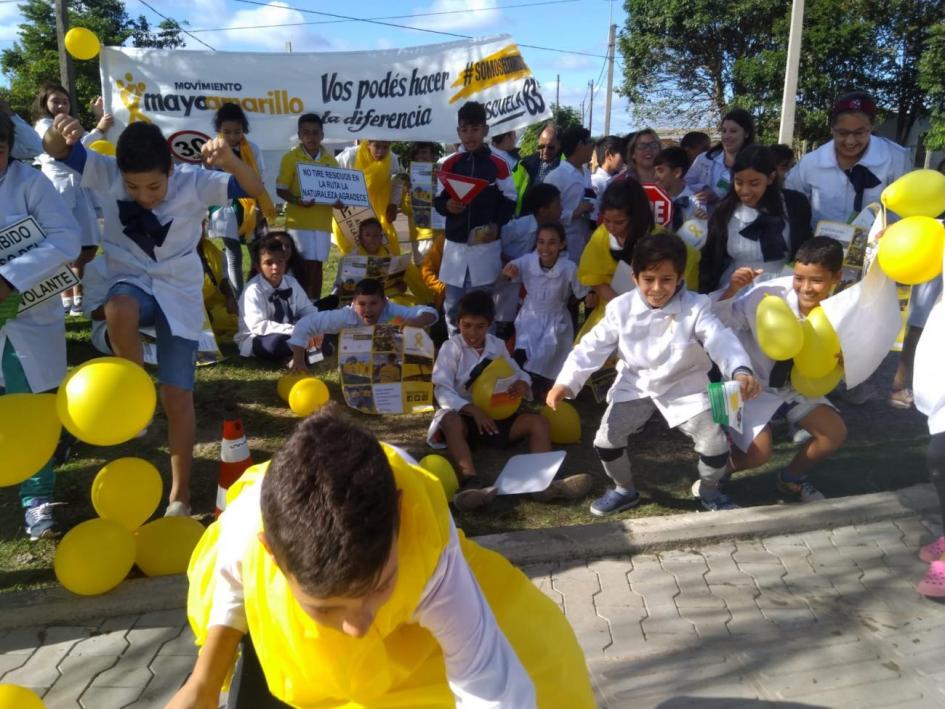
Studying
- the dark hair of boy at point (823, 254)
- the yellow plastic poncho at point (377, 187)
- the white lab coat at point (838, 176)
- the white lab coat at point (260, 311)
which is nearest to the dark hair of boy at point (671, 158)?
the white lab coat at point (838, 176)

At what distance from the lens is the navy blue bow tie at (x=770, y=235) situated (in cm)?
422

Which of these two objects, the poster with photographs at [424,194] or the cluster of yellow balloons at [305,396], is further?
the poster with photographs at [424,194]

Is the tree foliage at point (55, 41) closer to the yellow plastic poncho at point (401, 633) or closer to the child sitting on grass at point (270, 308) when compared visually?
the child sitting on grass at point (270, 308)

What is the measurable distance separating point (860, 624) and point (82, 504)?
341cm

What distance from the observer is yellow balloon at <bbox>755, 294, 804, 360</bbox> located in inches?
129

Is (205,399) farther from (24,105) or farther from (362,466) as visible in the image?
(24,105)

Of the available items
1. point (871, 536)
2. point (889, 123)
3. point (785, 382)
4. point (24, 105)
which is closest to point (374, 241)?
point (785, 382)

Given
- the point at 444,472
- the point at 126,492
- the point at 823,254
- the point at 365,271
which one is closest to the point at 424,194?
the point at 365,271

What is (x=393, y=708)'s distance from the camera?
1.75 m

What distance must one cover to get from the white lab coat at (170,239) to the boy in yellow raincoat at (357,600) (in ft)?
5.84

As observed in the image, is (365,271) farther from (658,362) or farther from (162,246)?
(658,362)

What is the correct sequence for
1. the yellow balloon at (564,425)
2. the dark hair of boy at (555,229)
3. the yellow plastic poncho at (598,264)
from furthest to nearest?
the dark hair of boy at (555,229)
the yellow plastic poncho at (598,264)
the yellow balloon at (564,425)

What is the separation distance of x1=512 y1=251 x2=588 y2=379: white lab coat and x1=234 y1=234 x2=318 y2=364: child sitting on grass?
174 centimetres

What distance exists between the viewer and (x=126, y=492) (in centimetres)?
296
